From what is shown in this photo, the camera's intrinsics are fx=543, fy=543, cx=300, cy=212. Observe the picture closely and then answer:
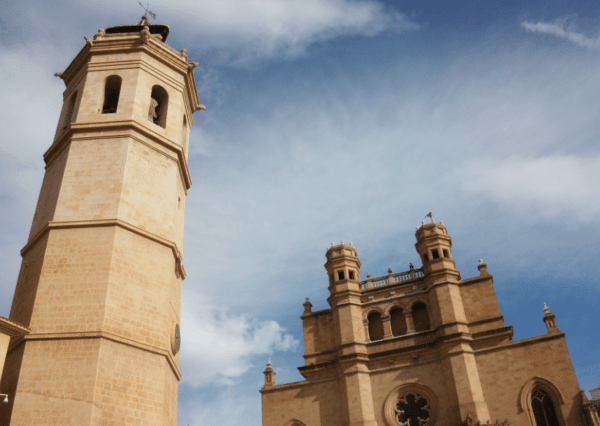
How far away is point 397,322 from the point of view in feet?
99.7

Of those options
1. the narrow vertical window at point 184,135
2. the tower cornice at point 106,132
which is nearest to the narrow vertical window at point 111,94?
the tower cornice at point 106,132

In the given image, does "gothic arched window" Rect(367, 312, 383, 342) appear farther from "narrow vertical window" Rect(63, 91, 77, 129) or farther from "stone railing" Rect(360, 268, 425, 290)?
"narrow vertical window" Rect(63, 91, 77, 129)

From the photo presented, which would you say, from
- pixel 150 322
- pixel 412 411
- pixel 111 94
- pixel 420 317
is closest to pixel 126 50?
pixel 111 94

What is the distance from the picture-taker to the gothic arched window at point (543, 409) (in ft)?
79.6

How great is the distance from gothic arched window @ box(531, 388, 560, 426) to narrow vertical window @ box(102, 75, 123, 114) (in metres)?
21.9

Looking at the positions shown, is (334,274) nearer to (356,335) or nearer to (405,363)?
(356,335)

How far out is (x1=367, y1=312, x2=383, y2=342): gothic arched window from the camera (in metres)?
30.1

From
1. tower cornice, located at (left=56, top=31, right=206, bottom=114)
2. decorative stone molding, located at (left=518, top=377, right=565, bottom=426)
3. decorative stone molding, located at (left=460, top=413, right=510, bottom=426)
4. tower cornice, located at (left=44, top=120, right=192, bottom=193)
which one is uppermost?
tower cornice, located at (left=56, top=31, right=206, bottom=114)

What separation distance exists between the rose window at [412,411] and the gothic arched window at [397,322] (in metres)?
3.67

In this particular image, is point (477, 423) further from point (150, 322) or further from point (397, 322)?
point (150, 322)

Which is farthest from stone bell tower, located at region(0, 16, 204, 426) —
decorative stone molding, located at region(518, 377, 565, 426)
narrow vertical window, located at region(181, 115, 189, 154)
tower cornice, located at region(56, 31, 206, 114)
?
decorative stone molding, located at region(518, 377, 565, 426)

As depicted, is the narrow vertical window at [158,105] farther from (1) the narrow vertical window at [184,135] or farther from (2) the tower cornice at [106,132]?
(2) the tower cornice at [106,132]

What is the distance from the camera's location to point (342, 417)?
27250mm

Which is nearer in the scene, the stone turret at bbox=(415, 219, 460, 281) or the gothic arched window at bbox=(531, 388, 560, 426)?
the gothic arched window at bbox=(531, 388, 560, 426)
